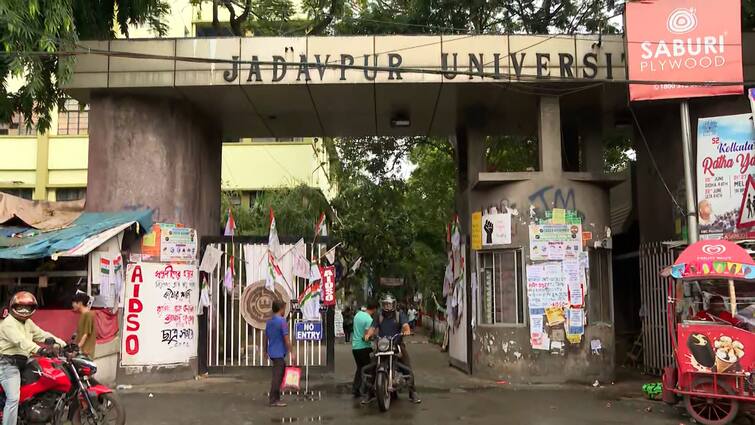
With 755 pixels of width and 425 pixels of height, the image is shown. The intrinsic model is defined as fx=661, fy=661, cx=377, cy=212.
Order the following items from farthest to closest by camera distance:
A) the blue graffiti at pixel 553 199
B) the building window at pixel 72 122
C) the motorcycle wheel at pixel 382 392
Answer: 1. the building window at pixel 72 122
2. the blue graffiti at pixel 553 199
3. the motorcycle wheel at pixel 382 392

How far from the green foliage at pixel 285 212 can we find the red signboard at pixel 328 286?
33.0 feet

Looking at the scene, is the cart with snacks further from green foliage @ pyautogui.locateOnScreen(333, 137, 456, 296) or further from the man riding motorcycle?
green foliage @ pyautogui.locateOnScreen(333, 137, 456, 296)

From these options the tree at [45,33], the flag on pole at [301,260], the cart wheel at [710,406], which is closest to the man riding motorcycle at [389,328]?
the flag on pole at [301,260]

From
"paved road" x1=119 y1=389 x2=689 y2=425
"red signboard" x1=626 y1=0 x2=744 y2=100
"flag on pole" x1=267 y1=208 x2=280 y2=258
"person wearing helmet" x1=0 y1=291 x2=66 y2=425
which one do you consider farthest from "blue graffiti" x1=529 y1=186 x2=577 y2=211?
"person wearing helmet" x1=0 y1=291 x2=66 y2=425

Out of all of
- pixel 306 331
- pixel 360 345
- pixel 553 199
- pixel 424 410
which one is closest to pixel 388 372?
pixel 424 410

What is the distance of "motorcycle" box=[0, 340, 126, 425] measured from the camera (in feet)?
24.4

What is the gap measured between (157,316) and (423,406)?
5345 millimetres

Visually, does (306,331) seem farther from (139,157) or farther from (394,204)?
(394,204)

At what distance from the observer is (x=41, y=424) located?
7500 mm

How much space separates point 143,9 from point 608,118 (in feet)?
32.3

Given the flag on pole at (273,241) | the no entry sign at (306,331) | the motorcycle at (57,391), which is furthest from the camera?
the flag on pole at (273,241)

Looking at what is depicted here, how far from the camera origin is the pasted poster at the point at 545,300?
472 inches

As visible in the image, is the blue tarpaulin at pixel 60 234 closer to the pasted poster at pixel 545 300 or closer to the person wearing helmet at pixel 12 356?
the person wearing helmet at pixel 12 356

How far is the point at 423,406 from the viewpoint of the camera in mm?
10086
